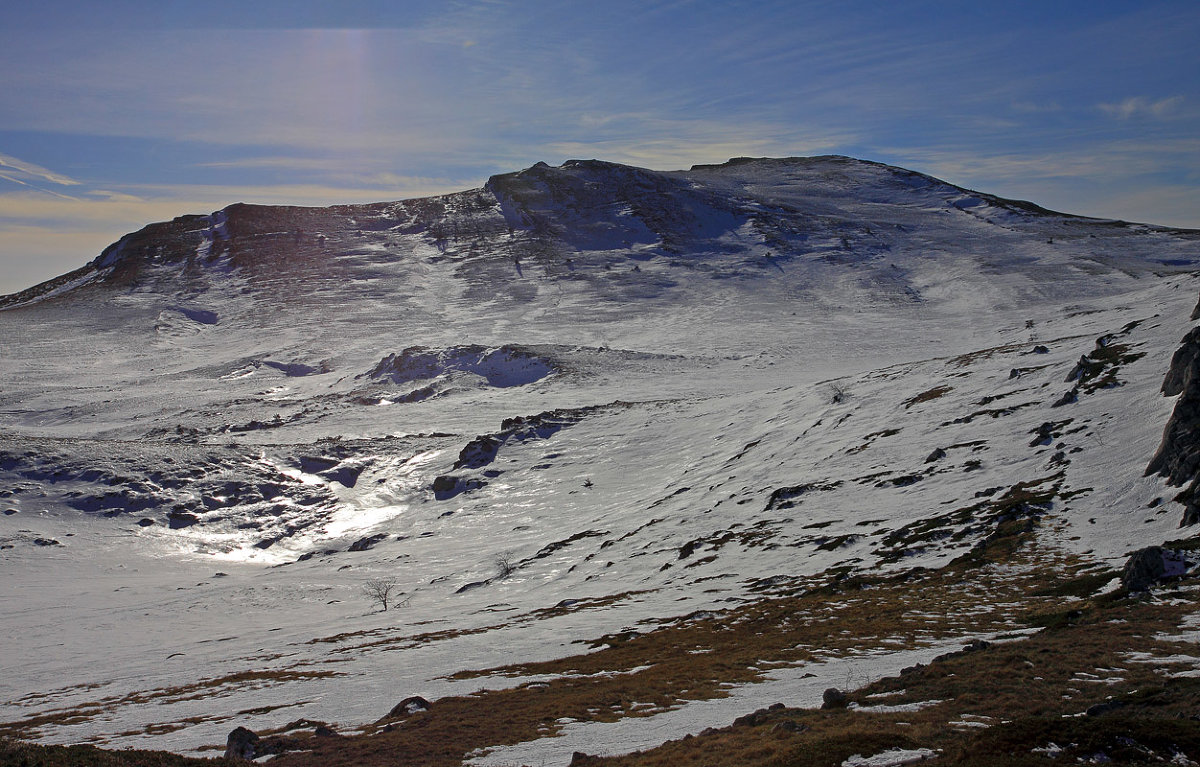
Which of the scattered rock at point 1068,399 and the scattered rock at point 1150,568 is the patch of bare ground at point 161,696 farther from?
the scattered rock at point 1068,399

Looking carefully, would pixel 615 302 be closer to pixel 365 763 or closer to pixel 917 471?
pixel 917 471

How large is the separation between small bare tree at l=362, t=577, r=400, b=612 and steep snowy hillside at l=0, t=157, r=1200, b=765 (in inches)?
34.8

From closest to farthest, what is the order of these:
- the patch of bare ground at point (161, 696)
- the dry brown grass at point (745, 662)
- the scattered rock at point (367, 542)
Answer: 1. the dry brown grass at point (745, 662)
2. the patch of bare ground at point (161, 696)
3. the scattered rock at point (367, 542)

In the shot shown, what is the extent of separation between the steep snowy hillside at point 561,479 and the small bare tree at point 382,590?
884 mm

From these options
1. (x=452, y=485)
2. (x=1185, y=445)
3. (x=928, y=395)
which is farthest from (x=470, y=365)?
(x=1185, y=445)

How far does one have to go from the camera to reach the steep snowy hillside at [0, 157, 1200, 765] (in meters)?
24.4

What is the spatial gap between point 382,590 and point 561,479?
20.9 m

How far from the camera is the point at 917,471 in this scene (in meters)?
39.7

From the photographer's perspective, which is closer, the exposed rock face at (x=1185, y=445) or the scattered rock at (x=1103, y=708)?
the scattered rock at (x=1103, y=708)

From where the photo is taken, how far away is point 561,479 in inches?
2494

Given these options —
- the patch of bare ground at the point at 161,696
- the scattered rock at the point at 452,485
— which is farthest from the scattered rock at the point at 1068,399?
the scattered rock at the point at 452,485

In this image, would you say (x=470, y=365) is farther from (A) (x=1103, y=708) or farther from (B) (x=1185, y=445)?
(A) (x=1103, y=708)

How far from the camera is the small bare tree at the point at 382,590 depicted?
43.9 metres

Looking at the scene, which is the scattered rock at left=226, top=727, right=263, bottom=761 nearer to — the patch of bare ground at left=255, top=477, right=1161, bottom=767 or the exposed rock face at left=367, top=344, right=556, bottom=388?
the patch of bare ground at left=255, top=477, right=1161, bottom=767
